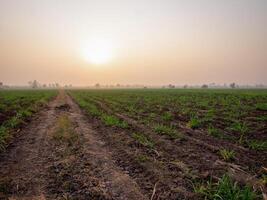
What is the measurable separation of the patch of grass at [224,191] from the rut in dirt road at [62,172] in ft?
3.99

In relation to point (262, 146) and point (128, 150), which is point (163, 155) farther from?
point (262, 146)

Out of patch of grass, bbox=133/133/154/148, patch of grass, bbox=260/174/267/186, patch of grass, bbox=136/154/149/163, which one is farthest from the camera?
patch of grass, bbox=133/133/154/148

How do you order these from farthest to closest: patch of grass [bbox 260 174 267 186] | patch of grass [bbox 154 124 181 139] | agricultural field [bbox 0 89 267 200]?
patch of grass [bbox 154 124 181 139] → patch of grass [bbox 260 174 267 186] → agricultural field [bbox 0 89 267 200]

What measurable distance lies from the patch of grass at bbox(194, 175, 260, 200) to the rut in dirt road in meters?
1.22

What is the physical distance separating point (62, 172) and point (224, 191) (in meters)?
3.80

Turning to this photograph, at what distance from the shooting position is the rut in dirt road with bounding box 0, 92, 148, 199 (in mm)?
4492

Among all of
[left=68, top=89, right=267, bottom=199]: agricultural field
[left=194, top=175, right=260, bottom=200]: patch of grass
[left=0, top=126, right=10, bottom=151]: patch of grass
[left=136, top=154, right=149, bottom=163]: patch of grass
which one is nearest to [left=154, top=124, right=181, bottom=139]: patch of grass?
[left=68, top=89, right=267, bottom=199]: agricultural field

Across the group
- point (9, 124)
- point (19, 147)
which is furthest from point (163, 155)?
point (9, 124)

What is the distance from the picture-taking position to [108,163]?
20.3 feet

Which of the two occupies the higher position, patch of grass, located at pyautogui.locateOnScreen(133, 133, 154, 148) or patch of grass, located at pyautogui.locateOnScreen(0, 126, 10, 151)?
patch of grass, located at pyautogui.locateOnScreen(0, 126, 10, 151)

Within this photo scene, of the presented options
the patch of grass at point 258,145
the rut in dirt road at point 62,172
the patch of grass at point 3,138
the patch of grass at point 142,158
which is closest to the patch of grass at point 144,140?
the patch of grass at point 142,158

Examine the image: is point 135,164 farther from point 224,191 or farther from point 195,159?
point 224,191

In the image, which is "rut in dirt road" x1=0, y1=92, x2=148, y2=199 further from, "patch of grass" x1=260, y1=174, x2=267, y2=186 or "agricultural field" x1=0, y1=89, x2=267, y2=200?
"patch of grass" x1=260, y1=174, x2=267, y2=186

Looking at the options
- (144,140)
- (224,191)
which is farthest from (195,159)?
(144,140)
